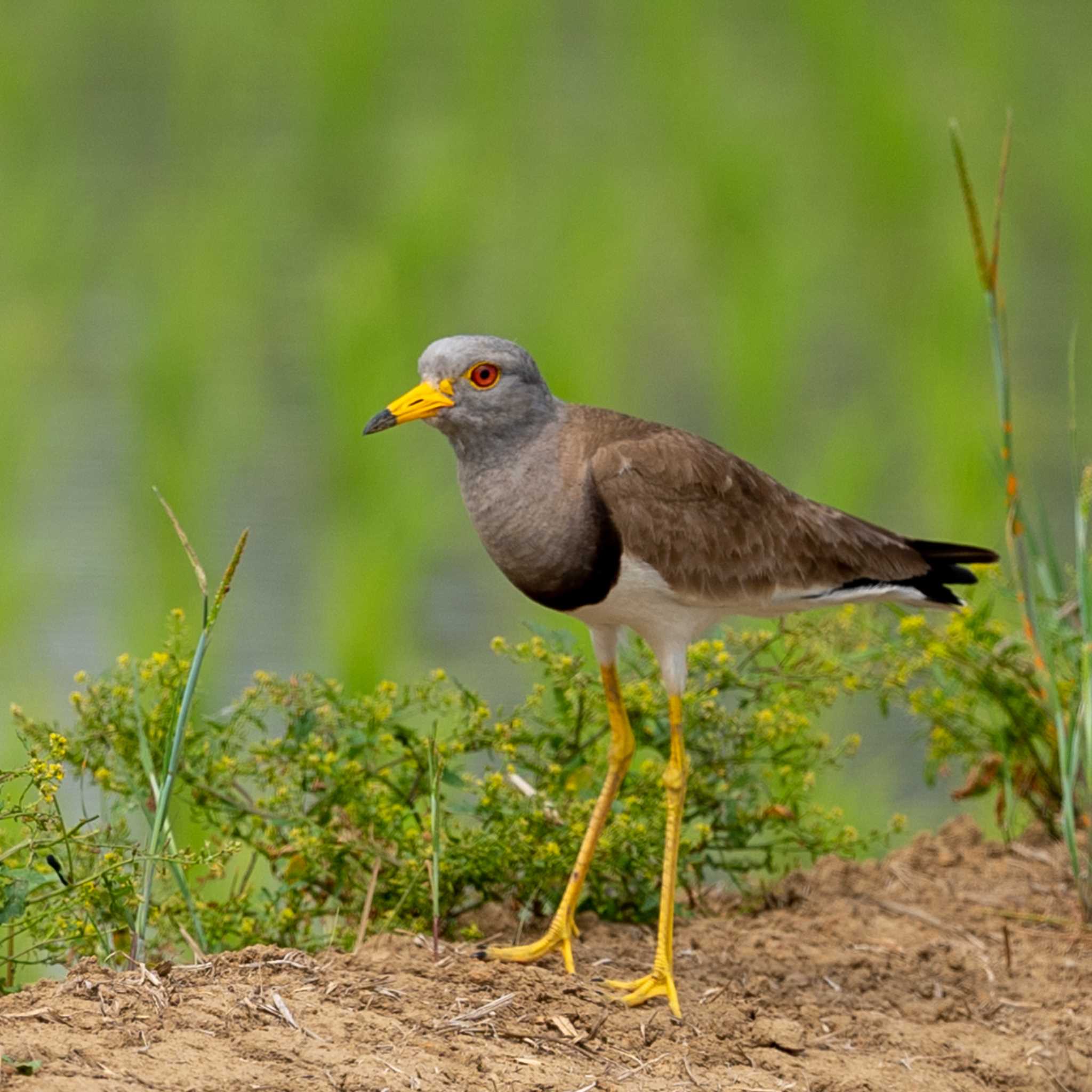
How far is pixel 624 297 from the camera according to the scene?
799cm

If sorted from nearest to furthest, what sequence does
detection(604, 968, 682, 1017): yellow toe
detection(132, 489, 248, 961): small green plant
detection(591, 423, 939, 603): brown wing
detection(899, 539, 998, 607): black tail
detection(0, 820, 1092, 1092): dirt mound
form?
detection(0, 820, 1092, 1092): dirt mound
detection(132, 489, 248, 961): small green plant
detection(604, 968, 682, 1017): yellow toe
detection(591, 423, 939, 603): brown wing
detection(899, 539, 998, 607): black tail

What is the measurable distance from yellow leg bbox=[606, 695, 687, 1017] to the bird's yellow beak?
2.83 ft

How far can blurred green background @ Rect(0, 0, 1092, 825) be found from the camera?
6.69 m

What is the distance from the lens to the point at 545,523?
415 centimetres

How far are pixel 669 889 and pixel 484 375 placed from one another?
47.1 inches

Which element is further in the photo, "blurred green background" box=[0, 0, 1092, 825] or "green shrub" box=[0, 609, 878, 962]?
"blurred green background" box=[0, 0, 1092, 825]

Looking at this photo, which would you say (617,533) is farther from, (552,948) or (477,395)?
(552,948)

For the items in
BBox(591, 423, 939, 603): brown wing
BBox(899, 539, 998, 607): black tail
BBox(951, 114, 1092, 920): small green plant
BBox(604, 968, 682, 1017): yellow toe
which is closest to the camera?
BBox(604, 968, 682, 1017): yellow toe

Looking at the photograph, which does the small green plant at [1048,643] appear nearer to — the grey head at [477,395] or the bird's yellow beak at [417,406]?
the grey head at [477,395]

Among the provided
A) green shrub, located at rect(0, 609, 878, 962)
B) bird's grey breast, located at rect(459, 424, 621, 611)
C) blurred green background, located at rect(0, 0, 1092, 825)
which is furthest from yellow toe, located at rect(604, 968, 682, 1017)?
blurred green background, located at rect(0, 0, 1092, 825)

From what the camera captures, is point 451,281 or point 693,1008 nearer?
point 693,1008

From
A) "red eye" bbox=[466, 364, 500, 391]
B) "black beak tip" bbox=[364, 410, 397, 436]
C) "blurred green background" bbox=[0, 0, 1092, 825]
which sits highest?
"blurred green background" bbox=[0, 0, 1092, 825]

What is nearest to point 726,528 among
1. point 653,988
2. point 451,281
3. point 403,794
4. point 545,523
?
point 545,523

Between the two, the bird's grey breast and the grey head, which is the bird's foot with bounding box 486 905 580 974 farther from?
the grey head
